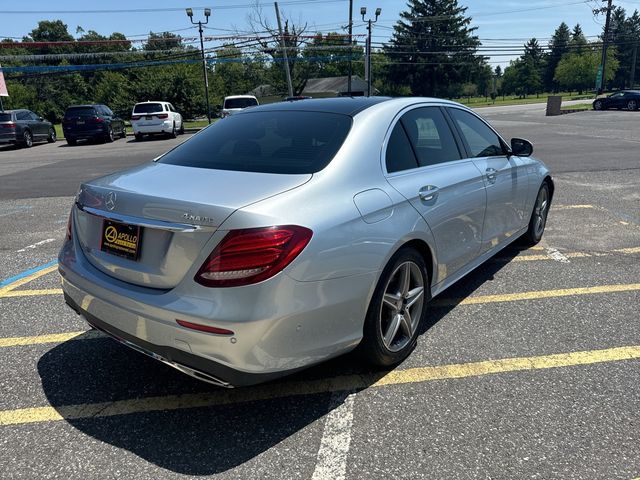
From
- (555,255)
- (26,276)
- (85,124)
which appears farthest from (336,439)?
(85,124)

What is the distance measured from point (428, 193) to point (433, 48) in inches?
3352

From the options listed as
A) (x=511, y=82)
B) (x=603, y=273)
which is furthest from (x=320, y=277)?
(x=511, y=82)

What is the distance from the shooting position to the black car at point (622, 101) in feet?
109

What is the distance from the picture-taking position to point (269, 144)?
3053 millimetres

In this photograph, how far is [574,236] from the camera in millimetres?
5789

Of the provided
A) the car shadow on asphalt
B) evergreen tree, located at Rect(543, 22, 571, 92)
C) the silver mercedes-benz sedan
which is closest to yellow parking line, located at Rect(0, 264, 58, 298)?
the car shadow on asphalt

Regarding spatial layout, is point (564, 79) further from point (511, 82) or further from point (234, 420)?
point (234, 420)

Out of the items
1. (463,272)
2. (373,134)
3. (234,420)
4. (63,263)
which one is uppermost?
(373,134)

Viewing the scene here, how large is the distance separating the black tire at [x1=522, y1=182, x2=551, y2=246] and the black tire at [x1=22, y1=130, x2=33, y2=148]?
2272cm

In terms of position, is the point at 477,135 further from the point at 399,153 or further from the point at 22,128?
the point at 22,128

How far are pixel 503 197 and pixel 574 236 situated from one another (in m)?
2.23

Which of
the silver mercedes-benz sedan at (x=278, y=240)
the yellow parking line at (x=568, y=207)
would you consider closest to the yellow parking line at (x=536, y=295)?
the silver mercedes-benz sedan at (x=278, y=240)

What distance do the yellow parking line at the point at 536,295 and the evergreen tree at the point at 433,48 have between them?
8054 cm

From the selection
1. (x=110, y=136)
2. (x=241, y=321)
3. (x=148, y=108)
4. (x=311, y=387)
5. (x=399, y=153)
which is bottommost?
(x=311, y=387)
